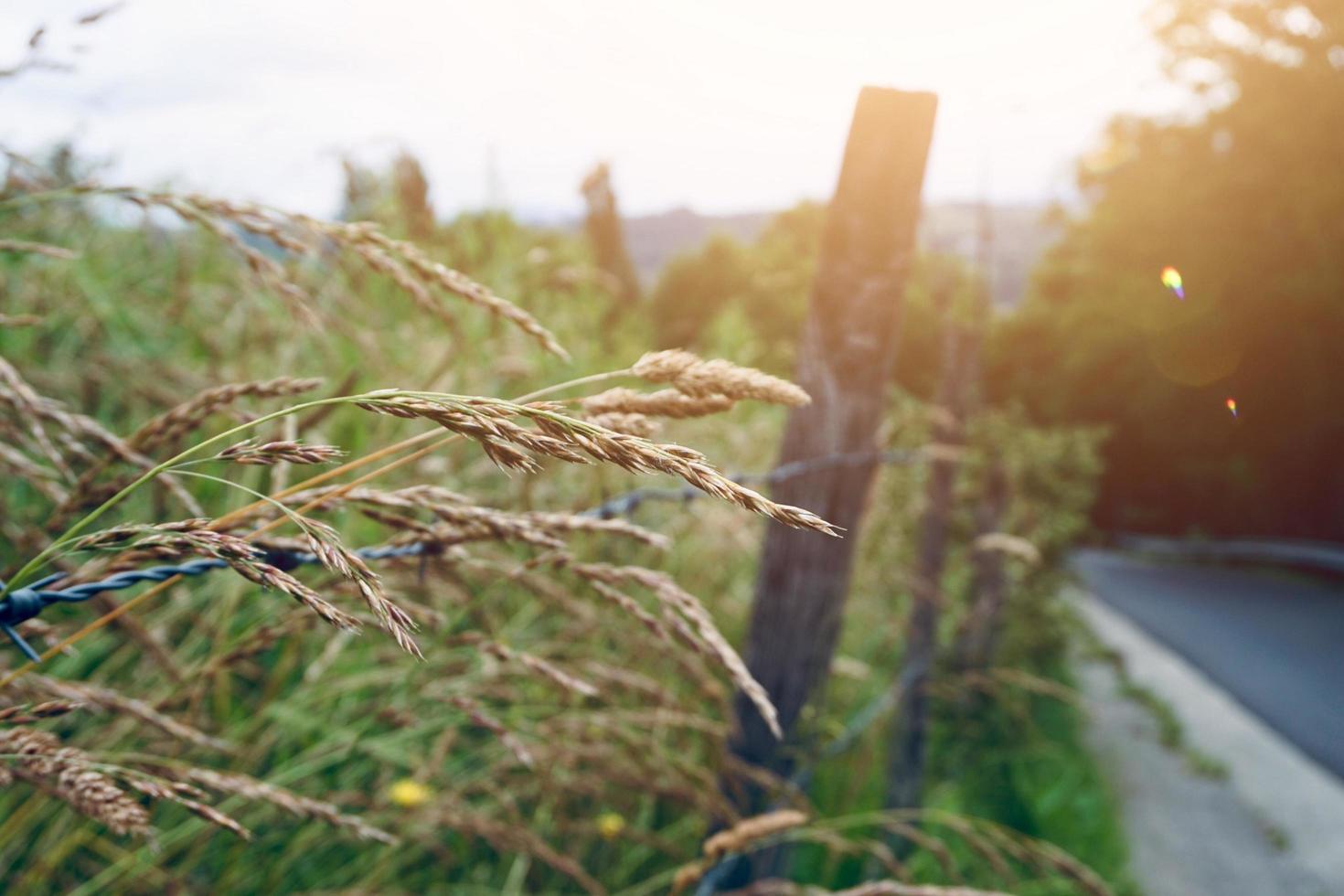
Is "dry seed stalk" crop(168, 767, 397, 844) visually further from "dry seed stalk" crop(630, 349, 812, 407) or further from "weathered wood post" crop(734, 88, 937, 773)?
"weathered wood post" crop(734, 88, 937, 773)

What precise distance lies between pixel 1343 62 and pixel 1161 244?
4.57m

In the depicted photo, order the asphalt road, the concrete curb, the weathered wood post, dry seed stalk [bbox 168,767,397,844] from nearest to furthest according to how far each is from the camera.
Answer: dry seed stalk [bbox 168,767,397,844], the weathered wood post, the concrete curb, the asphalt road

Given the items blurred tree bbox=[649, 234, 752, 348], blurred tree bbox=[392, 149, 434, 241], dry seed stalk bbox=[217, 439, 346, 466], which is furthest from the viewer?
blurred tree bbox=[649, 234, 752, 348]

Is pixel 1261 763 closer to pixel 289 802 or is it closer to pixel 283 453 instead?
pixel 289 802

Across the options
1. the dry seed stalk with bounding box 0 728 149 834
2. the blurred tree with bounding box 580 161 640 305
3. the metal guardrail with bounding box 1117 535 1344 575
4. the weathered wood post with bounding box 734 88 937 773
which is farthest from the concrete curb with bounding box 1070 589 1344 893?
the metal guardrail with bounding box 1117 535 1344 575

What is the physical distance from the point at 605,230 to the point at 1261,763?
818cm

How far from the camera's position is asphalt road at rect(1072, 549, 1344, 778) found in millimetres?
8188

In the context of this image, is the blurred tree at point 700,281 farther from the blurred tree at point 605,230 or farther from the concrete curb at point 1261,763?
the concrete curb at point 1261,763

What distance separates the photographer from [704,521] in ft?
9.54

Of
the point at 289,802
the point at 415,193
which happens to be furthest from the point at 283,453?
the point at 415,193

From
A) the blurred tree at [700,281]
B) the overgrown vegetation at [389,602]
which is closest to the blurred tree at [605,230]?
the overgrown vegetation at [389,602]

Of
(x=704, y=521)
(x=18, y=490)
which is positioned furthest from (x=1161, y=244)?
(x=18, y=490)

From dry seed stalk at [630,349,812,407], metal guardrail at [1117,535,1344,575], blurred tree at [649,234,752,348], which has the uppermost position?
blurred tree at [649,234,752,348]

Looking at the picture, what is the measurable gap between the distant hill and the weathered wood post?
1.19 ft
